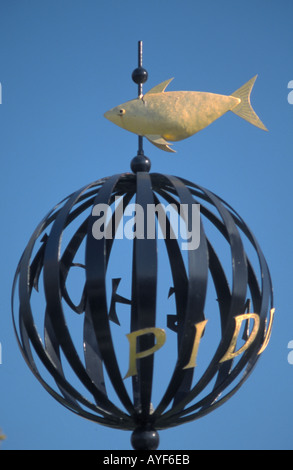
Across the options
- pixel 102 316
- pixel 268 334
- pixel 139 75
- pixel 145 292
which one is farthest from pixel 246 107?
pixel 102 316

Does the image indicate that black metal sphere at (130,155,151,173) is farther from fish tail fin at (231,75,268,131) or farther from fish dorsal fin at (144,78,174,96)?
fish tail fin at (231,75,268,131)

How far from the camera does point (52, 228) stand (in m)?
11.1

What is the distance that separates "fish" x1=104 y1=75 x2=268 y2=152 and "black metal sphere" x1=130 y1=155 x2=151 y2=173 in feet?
1.45

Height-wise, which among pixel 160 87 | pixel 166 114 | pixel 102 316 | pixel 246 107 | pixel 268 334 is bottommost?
pixel 268 334

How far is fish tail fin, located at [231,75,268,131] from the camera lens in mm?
12641

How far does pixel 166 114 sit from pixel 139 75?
0.55 meters

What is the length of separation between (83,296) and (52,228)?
130 cm

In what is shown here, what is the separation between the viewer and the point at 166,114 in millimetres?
12094

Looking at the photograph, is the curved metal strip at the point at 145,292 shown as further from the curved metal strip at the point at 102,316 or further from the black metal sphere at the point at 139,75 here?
the black metal sphere at the point at 139,75

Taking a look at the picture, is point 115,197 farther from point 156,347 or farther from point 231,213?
point 156,347

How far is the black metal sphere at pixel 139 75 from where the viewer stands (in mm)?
12047

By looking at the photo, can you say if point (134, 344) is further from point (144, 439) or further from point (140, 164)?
point (140, 164)

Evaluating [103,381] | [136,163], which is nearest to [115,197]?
[136,163]

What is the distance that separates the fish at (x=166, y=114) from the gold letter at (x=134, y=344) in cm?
276
